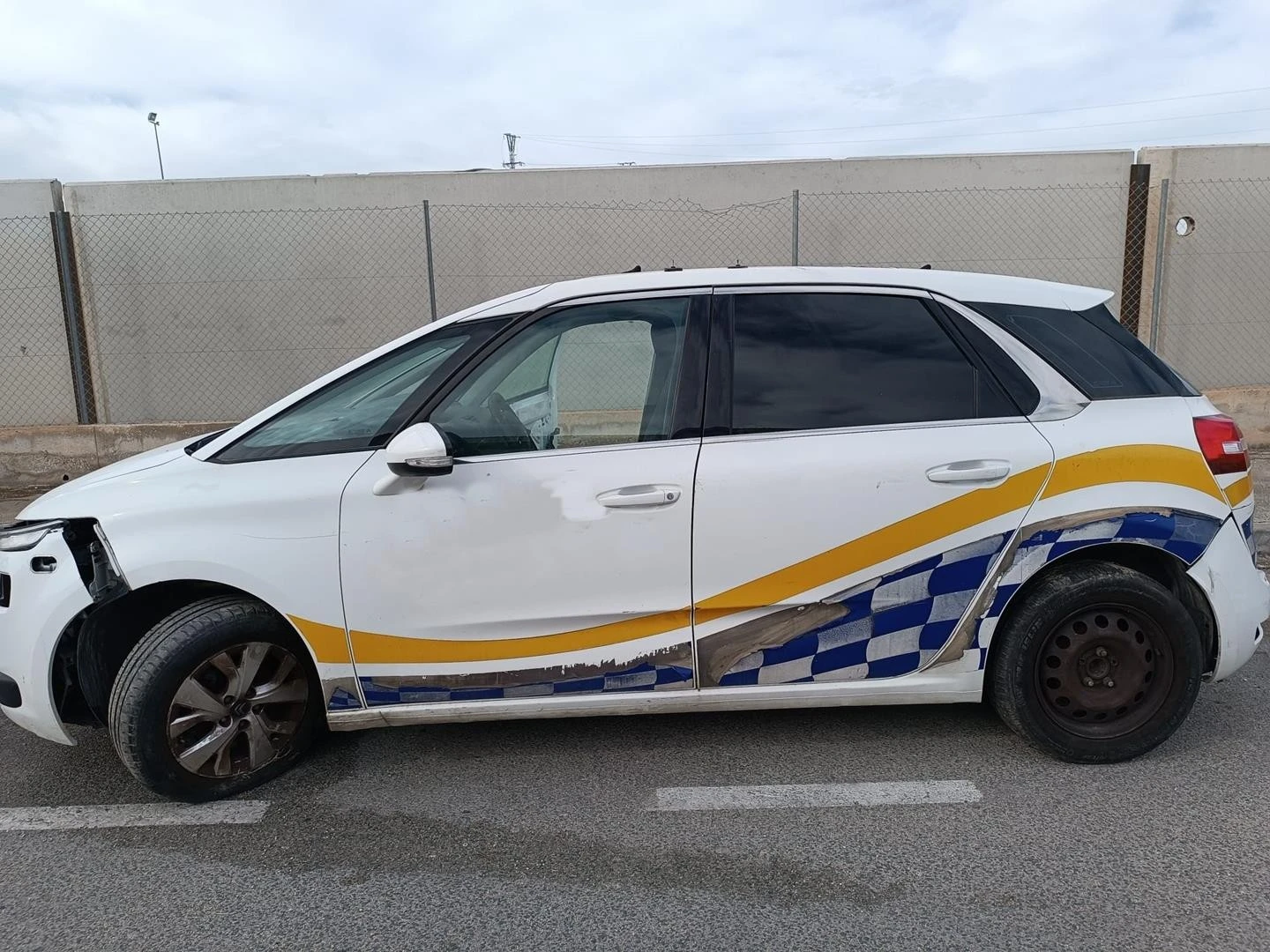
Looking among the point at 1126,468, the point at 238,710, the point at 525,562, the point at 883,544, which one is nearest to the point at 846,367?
the point at 883,544

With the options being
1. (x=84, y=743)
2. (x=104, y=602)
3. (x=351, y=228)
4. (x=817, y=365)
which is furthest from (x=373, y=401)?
(x=351, y=228)

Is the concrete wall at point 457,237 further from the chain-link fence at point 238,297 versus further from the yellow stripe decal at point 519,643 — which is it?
the yellow stripe decal at point 519,643

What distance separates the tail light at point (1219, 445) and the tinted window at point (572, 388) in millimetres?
1878

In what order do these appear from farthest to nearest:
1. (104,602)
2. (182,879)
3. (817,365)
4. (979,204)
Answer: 1. (979,204)
2. (817,365)
3. (104,602)
4. (182,879)

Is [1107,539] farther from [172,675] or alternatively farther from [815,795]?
[172,675]

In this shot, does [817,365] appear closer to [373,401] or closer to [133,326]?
[373,401]

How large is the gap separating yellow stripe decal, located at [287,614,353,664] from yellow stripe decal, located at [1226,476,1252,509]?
3.16 m

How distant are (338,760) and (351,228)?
6.02 m

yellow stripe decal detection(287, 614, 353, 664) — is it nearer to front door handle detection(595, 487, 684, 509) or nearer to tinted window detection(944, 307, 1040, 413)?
front door handle detection(595, 487, 684, 509)

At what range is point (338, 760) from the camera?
3459 mm

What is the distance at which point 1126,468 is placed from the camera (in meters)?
3.13

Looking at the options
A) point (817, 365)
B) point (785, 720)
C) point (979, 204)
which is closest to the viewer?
point (817, 365)

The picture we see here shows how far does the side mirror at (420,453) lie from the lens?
2934 mm

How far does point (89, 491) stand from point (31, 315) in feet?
21.1
